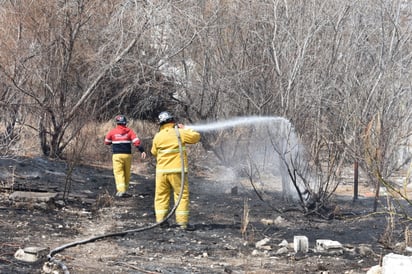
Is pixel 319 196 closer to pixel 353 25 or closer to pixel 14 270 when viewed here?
pixel 353 25

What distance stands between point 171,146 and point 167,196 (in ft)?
2.21

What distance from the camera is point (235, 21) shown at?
13336 mm

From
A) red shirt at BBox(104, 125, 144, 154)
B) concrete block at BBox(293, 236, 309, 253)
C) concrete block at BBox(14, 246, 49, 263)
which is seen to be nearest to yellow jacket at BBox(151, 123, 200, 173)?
concrete block at BBox(293, 236, 309, 253)

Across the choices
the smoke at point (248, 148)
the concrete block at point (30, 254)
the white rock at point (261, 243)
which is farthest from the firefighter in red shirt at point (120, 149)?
the concrete block at point (30, 254)

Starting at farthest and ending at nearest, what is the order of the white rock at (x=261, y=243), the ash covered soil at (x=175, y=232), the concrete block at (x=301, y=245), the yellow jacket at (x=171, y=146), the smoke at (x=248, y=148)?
the smoke at (x=248, y=148)
the yellow jacket at (x=171, y=146)
the white rock at (x=261, y=243)
the concrete block at (x=301, y=245)
the ash covered soil at (x=175, y=232)

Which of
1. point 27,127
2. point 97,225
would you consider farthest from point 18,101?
point 97,225

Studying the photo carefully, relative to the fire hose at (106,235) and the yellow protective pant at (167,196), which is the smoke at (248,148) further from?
the fire hose at (106,235)

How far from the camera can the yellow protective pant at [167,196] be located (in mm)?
8531

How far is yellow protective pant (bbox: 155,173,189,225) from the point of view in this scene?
8.53 metres

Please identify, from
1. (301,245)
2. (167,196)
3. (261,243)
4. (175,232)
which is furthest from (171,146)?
(301,245)

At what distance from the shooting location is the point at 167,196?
865cm

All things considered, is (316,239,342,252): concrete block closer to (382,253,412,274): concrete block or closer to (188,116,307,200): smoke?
(382,253,412,274): concrete block

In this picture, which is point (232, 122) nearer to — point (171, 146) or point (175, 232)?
point (171, 146)

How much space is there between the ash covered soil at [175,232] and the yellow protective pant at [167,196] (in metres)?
0.20
